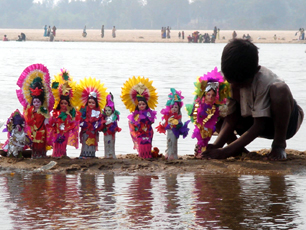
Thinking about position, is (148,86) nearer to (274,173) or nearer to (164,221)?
(274,173)

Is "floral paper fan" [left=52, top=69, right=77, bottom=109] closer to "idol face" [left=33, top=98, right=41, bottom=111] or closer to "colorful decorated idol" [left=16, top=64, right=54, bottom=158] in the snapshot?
"colorful decorated idol" [left=16, top=64, right=54, bottom=158]

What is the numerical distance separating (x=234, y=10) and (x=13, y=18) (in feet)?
203

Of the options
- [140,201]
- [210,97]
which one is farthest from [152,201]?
[210,97]

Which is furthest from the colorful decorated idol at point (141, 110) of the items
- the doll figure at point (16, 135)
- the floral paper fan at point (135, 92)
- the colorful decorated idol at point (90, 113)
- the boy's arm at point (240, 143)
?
the doll figure at point (16, 135)

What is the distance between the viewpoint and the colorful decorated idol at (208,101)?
8.03 m

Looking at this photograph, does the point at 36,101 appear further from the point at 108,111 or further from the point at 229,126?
the point at 229,126

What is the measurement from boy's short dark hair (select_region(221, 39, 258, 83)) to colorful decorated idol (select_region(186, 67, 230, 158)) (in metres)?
0.33

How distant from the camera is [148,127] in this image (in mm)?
8125

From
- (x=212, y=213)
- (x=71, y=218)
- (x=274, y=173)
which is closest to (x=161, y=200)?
(x=212, y=213)

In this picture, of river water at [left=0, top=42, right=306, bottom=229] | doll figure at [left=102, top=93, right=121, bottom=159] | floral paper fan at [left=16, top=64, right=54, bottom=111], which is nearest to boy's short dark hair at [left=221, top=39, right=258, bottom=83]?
river water at [left=0, top=42, right=306, bottom=229]

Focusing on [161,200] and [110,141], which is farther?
[110,141]

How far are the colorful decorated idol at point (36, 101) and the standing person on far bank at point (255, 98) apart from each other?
2.21m

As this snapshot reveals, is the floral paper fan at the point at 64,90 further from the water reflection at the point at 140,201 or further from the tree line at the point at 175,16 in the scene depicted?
the tree line at the point at 175,16

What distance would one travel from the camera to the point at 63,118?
8.01 m
